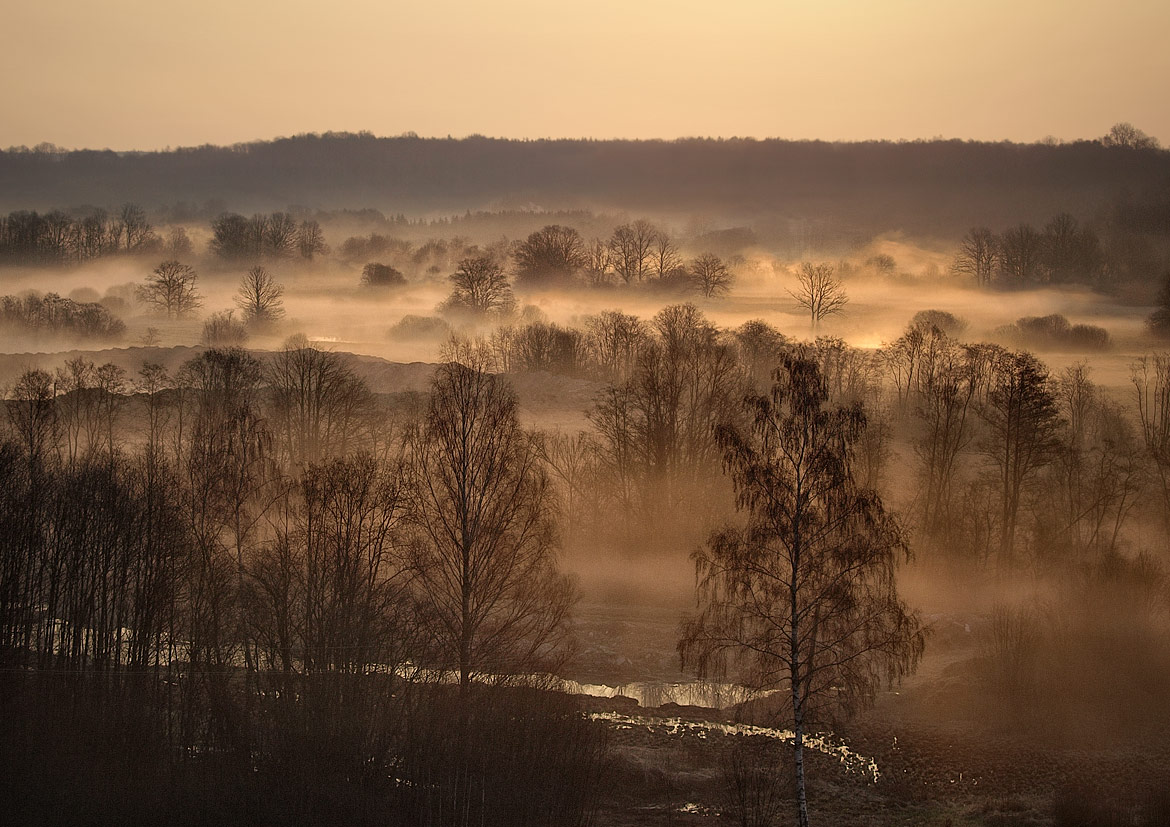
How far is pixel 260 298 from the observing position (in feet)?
451

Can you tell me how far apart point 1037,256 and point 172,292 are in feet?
334

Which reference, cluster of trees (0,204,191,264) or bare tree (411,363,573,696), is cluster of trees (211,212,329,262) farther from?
bare tree (411,363,573,696)

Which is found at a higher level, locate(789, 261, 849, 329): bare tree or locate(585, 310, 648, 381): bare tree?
locate(789, 261, 849, 329): bare tree

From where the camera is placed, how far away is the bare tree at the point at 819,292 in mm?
113938

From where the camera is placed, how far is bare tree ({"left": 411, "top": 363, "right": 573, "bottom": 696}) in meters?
35.7

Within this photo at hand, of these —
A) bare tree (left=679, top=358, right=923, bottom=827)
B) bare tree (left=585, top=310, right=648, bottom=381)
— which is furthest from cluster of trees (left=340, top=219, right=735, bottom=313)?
bare tree (left=679, top=358, right=923, bottom=827)

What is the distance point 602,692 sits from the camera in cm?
4594

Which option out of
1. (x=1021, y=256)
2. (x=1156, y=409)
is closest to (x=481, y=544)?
(x=1156, y=409)

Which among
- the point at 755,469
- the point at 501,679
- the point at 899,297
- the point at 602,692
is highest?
the point at 899,297

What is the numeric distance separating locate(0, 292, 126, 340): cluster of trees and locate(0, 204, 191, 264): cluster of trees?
2002cm

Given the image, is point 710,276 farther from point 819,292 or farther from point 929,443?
point 929,443

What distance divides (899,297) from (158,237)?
10635 centimetres

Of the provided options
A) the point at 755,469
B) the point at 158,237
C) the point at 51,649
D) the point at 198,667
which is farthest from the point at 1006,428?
the point at 158,237

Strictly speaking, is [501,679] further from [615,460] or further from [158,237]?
[158,237]
